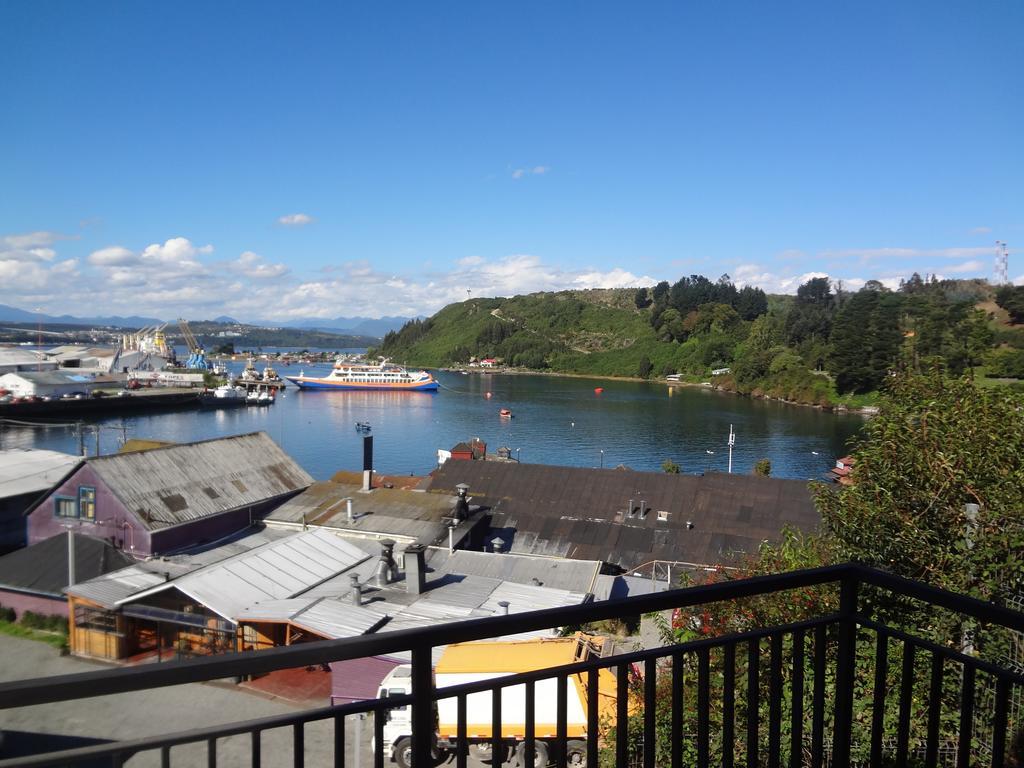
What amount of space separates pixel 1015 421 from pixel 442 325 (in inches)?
4426

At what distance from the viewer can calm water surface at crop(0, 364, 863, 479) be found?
31953mm

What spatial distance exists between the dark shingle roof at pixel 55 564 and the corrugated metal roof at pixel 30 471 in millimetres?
4672

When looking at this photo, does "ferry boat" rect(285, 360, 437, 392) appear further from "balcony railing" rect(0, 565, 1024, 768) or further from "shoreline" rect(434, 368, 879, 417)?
"balcony railing" rect(0, 565, 1024, 768)

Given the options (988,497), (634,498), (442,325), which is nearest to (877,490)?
(988,497)

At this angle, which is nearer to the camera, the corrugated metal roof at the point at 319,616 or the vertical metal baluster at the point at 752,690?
the vertical metal baluster at the point at 752,690

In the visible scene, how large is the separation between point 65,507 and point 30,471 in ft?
24.7

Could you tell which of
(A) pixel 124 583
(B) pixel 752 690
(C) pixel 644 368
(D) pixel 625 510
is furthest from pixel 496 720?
(C) pixel 644 368

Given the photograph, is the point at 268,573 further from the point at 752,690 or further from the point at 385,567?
the point at 752,690

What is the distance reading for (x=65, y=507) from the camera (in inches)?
474

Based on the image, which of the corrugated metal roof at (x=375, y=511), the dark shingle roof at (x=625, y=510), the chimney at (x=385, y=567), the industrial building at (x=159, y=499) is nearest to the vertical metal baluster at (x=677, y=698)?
the chimney at (x=385, y=567)

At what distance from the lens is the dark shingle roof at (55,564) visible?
10125 millimetres

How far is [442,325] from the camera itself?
383 feet

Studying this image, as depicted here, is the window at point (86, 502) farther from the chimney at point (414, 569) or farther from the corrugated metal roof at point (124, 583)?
the chimney at point (414, 569)

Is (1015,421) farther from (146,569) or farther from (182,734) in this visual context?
(146,569)
